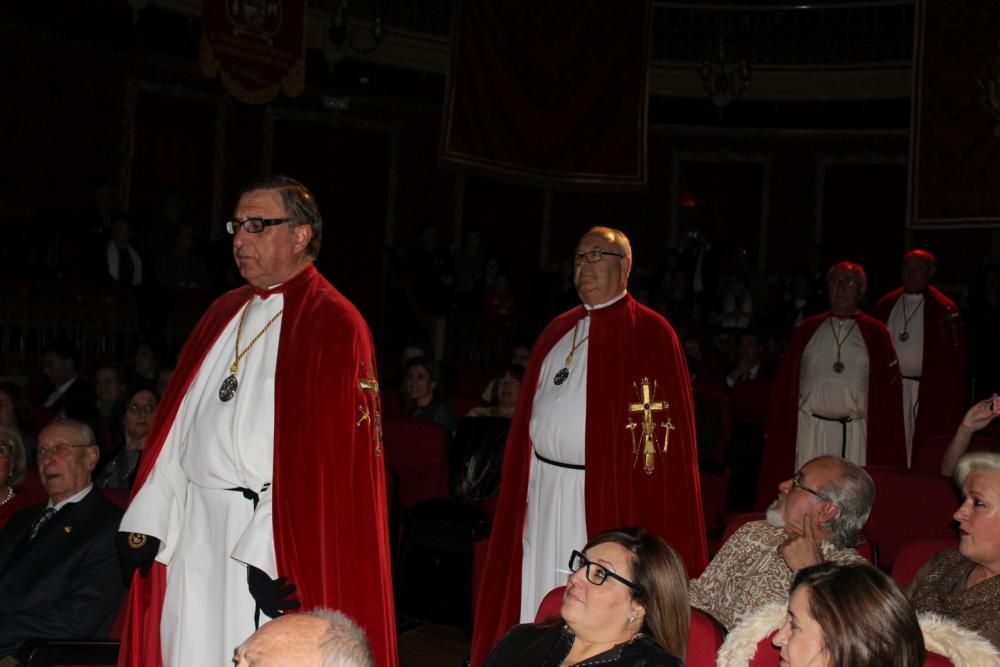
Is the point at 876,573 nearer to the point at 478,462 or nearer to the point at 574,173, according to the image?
the point at 478,462

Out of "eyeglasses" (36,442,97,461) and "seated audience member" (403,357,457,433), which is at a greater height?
"seated audience member" (403,357,457,433)

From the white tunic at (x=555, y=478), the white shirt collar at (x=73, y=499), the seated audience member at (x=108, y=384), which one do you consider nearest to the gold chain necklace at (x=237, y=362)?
the white shirt collar at (x=73, y=499)

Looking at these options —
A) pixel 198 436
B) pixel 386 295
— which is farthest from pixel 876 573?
pixel 386 295

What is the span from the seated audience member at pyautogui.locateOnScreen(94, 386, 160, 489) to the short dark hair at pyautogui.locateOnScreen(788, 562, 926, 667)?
13.0ft

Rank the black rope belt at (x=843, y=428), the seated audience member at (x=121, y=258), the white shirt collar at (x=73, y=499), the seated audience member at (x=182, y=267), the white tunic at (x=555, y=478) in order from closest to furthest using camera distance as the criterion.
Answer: the white shirt collar at (x=73, y=499) < the white tunic at (x=555, y=478) < the black rope belt at (x=843, y=428) < the seated audience member at (x=121, y=258) < the seated audience member at (x=182, y=267)

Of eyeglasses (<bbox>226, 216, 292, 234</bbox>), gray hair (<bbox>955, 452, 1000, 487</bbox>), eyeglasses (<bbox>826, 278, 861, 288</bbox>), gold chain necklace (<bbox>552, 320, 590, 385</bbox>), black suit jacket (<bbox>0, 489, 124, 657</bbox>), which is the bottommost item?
black suit jacket (<bbox>0, 489, 124, 657</bbox>)

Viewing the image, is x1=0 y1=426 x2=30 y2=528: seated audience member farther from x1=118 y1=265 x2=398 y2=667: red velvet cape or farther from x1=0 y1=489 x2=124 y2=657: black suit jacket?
x1=118 y1=265 x2=398 y2=667: red velvet cape

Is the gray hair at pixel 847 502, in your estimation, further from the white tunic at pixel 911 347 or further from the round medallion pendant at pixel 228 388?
the white tunic at pixel 911 347

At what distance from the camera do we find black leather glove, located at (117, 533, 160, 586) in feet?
11.7

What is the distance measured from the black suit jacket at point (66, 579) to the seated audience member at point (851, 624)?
8.67 ft

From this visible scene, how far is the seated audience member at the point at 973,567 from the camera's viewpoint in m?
3.39

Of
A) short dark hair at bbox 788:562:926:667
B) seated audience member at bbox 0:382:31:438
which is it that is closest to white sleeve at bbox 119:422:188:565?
short dark hair at bbox 788:562:926:667

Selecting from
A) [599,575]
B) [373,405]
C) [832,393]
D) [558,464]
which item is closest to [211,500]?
[373,405]

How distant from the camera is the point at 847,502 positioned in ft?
11.7
